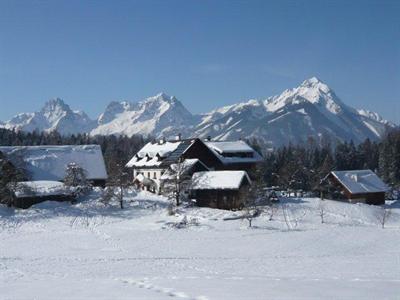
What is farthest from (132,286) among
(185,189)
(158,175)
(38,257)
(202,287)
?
(158,175)

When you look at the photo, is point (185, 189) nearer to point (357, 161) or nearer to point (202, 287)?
point (202, 287)

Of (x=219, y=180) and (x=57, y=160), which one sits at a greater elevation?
(x=57, y=160)

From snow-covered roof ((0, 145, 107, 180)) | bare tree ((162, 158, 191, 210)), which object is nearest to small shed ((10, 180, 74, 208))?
snow-covered roof ((0, 145, 107, 180))

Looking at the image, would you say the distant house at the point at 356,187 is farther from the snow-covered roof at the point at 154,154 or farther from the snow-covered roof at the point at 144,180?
the snow-covered roof at the point at 144,180

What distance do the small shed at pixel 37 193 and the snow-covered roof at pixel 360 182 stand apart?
32919 mm

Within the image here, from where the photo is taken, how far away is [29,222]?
43.4m

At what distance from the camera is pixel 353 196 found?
64.0 meters

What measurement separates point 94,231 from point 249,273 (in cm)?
1958

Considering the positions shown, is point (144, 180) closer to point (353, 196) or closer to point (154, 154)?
point (154, 154)

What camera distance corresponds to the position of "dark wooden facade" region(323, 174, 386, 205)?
6412cm

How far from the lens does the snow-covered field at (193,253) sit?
677 inches

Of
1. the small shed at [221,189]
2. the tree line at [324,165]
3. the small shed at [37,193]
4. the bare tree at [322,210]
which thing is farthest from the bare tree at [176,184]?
the tree line at [324,165]

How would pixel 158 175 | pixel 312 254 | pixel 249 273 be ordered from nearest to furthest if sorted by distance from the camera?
pixel 249 273, pixel 312 254, pixel 158 175

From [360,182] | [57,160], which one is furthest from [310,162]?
[57,160]
